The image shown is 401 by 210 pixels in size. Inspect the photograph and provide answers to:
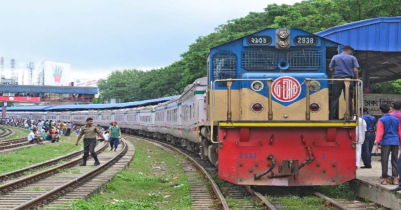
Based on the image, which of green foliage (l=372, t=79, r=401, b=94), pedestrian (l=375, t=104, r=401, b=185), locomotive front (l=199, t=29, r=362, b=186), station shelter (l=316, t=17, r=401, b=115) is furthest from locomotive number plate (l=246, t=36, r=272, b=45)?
green foliage (l=372, t=79, r=401, b=94)

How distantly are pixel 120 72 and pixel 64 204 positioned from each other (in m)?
107

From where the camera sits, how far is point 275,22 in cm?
3456

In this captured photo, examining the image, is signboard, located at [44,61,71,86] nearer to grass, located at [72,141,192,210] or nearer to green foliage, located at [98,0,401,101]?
green foliage, located at [98,0,401,101]

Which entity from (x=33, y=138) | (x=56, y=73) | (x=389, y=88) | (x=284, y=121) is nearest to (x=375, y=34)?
(x=284, y=121)

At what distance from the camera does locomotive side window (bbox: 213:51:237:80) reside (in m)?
9.96

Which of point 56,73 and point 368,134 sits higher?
point 56,73

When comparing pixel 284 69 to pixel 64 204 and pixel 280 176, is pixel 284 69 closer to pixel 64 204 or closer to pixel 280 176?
pixel 280 176

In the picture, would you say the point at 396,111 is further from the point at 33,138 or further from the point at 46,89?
the point at 46,89

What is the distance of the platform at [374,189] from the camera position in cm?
768

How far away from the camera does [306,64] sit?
977 cm

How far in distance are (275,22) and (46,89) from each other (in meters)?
73.8

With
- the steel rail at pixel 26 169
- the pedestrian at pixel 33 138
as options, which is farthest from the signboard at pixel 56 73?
the steel rail at pixel 26 169

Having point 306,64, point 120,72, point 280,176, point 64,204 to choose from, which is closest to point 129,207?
point 64,204

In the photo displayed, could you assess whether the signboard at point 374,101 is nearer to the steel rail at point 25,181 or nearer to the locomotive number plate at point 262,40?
the locomotive number plate at point 262,40
